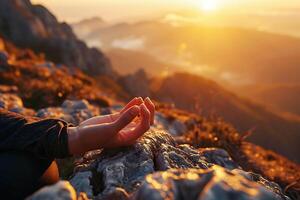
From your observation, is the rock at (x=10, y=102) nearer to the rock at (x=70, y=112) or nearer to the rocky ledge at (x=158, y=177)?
the rock at (x=70, y=112)

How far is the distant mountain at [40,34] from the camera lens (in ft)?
149

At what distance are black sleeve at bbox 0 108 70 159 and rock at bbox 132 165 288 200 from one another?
4.55ft

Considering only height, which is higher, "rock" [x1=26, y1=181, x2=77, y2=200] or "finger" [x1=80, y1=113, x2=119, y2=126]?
"rock" [x1=26, y1=181, x2=77, y2=200]

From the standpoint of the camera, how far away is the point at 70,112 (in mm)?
12188

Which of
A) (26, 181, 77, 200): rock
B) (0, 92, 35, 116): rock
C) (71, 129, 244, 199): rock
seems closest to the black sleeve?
(71, 129, 244, 199): rock

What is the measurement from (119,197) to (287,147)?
79.3m

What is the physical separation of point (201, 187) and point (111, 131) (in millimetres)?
1943

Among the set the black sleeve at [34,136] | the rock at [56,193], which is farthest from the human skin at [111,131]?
the rock at [56,193]

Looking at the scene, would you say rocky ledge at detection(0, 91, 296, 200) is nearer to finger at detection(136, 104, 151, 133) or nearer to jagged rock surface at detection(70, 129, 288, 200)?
jagged rock surface at detection(70, 129, 288, 200)

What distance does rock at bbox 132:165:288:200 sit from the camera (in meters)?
2.99

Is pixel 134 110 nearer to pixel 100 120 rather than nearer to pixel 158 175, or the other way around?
pixel 100 120

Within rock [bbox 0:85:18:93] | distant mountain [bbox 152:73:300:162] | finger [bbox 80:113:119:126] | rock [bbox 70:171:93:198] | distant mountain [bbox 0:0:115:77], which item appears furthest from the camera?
distant mountain [bbox 152:73:300:162]

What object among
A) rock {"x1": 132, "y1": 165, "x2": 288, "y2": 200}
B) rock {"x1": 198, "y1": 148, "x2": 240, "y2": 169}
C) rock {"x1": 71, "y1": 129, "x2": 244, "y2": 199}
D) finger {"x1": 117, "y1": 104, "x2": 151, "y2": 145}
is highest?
rock {"x1": 132, "y1": 165, "x2": 288, "y2": 200}

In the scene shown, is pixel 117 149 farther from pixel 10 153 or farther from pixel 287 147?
pixel 287 147
